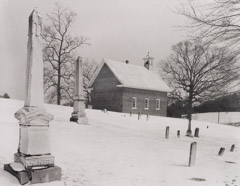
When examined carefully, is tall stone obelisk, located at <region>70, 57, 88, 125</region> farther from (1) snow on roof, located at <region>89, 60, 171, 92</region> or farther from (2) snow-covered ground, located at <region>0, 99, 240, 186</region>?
(1) snow on roof, located at <region>89, 60, 171, 92</region>

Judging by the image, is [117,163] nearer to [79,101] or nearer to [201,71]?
[79,101]

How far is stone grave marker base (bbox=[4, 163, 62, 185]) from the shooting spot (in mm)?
5053

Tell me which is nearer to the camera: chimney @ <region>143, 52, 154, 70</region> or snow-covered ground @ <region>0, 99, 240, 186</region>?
snow-covered ground @ <region>0, 99, 240, 186</region>

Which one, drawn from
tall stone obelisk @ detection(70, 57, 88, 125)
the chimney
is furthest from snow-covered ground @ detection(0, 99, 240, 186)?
the chimney

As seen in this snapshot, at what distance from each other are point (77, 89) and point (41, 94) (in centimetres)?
733

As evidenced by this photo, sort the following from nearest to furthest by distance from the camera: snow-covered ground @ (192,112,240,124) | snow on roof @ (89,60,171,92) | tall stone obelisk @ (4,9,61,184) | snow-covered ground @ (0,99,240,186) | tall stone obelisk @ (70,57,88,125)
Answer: tall stone obelisk @ (4,9,61,184)
snow-covered ground @ (0,99,240,186)
tall stone obelisk @ (70,57,88,125)
snow on roof @ (89,60,171,92)
snow-covered ground @ (192,112,240,124)

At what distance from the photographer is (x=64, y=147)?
8328 mm

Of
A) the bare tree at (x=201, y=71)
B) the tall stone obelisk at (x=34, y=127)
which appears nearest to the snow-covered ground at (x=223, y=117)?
the bare tree at (x=201, y=71)

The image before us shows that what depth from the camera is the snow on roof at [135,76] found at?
3359cm

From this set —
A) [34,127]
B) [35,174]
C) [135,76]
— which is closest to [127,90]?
[135,76]

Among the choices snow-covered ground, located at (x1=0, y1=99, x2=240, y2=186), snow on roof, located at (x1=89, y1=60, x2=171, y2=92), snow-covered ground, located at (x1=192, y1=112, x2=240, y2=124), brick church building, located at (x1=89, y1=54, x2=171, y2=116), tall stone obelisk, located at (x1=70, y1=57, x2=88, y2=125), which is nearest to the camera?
snow-covered ground, located at (x1=0, y1=99, x2=240, y2=186)

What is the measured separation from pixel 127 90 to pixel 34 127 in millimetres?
27812

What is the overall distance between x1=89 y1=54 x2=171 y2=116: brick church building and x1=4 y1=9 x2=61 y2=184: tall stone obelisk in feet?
87.5

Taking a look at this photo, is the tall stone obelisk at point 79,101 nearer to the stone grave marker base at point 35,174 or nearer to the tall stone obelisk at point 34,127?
the tall stone obelisk at point 34,127
